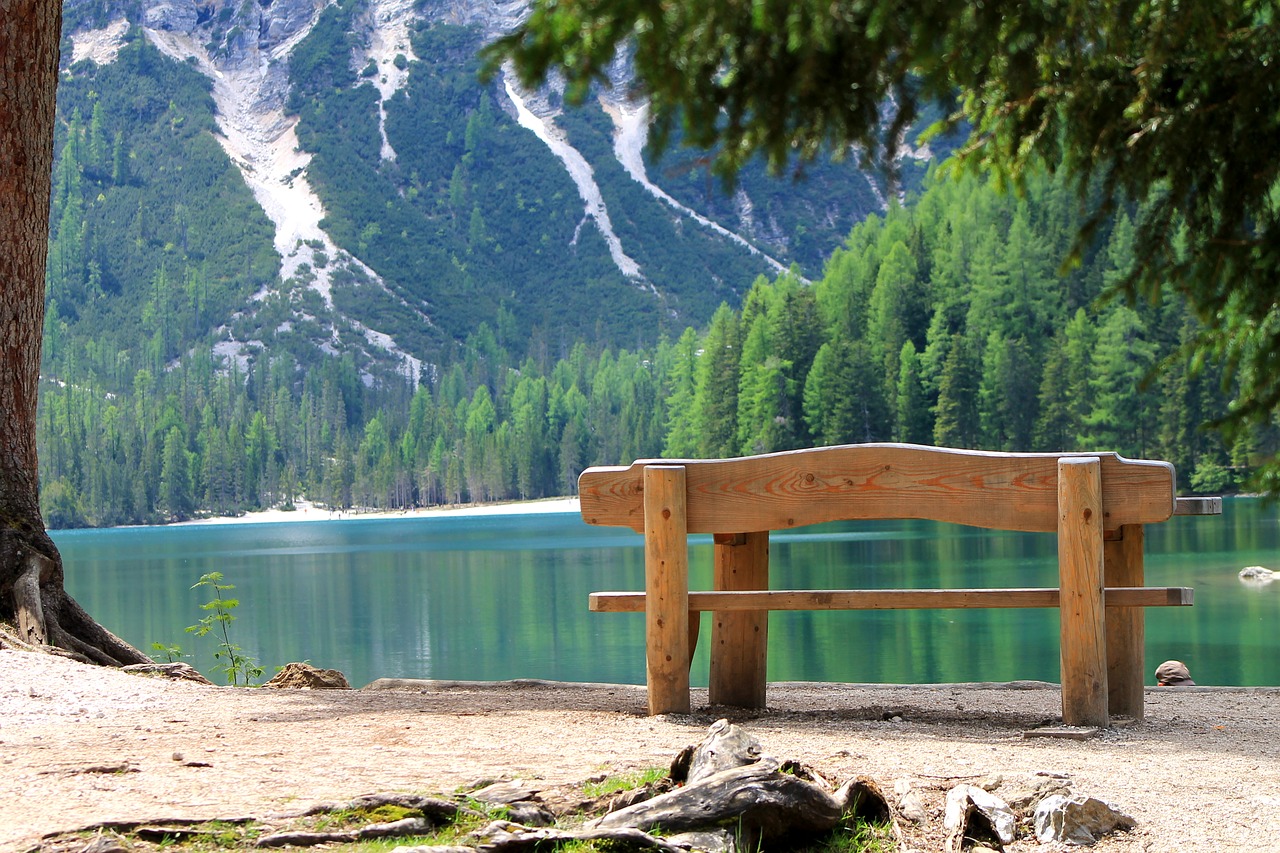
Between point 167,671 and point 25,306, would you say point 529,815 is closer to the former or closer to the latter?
point 167,671

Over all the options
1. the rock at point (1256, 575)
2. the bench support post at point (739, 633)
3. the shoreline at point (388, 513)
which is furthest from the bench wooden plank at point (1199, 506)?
the shoreline at point (388, 513)

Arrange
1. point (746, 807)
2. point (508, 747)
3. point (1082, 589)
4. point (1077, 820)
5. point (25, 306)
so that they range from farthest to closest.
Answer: point (25, 306) → point (1082, 589) → point (508, 747) → point (1077, 820) → point (746, 807)

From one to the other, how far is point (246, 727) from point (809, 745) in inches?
95.8

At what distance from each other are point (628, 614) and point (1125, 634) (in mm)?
18923

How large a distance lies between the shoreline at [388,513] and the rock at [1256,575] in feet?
286

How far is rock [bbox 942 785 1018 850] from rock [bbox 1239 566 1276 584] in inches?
874

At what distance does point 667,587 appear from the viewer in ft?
21.1

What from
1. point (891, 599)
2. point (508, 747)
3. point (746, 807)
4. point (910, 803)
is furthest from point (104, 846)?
point (891, 599)

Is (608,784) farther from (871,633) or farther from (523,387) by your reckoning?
(523,387)

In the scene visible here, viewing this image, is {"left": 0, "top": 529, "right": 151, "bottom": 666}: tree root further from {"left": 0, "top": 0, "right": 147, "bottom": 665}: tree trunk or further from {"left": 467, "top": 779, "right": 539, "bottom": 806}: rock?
{"left": 467, "top": 779, "right": 539, "bottom": 806}: rock

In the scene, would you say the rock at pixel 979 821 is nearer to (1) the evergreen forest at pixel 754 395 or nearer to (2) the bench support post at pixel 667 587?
(1) the evergreen forest at pixel 754 395

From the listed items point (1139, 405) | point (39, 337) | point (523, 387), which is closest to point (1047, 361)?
point (1139, 405)

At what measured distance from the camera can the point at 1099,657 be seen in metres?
6.02

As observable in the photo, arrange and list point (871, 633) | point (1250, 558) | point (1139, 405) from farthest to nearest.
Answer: point (1139, 405) < point (1250, 558) < point (871, 633)
